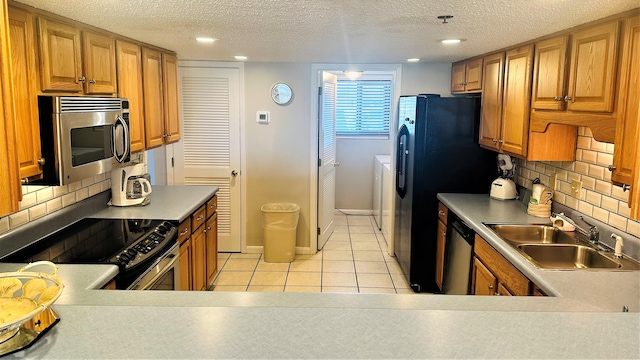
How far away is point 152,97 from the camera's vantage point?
358cm

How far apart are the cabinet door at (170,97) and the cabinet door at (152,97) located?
8 centimetres

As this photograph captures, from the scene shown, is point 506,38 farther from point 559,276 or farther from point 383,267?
point 383,267

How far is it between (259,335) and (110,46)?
2291 millimetres

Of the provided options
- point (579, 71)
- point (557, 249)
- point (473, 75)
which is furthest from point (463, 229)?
point (473, 75)

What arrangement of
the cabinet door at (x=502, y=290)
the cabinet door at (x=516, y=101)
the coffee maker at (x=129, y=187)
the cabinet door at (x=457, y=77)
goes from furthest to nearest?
the cabinet door at (x=457, y=77) < the coffee maker at (x=129, y=187) < the cabinet door at (x=516, y=101) < the cabinet door at (x=502, y=290)

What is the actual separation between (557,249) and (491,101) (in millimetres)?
1410

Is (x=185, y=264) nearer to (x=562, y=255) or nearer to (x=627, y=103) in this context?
(x=562, y=255)

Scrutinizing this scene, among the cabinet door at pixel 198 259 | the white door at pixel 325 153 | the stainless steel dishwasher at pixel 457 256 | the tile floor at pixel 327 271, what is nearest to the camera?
the stainless steel dishwasher at pixel 457 256

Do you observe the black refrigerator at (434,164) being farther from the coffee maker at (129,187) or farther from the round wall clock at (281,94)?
the coffee maker at (129,187)

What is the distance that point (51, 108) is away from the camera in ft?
7.18

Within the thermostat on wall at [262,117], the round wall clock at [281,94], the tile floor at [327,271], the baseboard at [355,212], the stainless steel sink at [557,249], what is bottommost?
the tile floor at [327,271]

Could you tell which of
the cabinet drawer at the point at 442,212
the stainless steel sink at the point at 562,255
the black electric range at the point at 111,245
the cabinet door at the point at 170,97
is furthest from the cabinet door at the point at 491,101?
the cabinet door at the point at 170,97

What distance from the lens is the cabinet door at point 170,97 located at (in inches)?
152

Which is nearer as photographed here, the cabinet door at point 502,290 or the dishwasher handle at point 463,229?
the cabinet door at point 502,290
